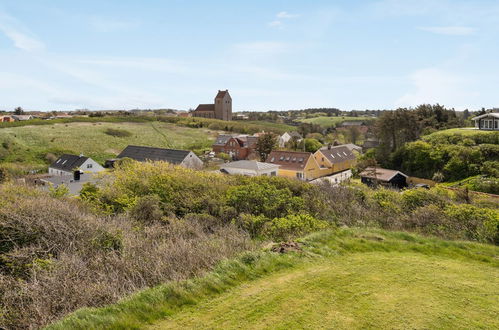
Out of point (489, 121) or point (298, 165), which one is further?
point (298, 165)

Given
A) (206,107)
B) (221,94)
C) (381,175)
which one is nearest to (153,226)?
(381,175)

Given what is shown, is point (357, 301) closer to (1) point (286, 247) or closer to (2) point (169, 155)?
(1) point (286, 247)

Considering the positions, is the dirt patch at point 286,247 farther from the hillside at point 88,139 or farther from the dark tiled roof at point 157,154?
the hillside at point 88,139

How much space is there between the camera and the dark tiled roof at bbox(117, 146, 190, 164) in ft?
133

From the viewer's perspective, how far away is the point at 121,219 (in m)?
10.5

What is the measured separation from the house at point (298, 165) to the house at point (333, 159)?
1524mm

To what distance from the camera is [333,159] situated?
44.3 metres

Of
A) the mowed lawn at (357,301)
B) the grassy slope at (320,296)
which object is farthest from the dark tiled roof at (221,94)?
the mowed lawn at (357,301)

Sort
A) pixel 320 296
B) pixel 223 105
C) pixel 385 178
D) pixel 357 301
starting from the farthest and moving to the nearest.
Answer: pixel 223 105
pixel 385 178
pixel 320 296
pixel 357 301

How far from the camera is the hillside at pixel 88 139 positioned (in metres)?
45.3

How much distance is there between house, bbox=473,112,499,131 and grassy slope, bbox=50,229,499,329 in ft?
126

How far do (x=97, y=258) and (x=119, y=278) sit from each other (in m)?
0.93

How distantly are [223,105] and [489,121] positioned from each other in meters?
68.6

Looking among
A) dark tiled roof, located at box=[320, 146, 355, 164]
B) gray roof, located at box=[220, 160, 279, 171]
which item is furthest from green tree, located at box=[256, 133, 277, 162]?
gray roof, located at box=[220, 160, 279, 171]
